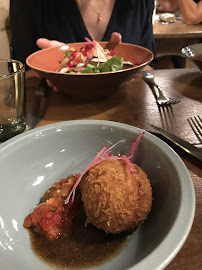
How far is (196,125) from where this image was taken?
110 cm

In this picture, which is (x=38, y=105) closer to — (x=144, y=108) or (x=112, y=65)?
(x=112, y=65)

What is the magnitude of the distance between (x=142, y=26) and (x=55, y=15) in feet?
2.64

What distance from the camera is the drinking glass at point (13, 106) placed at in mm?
1029

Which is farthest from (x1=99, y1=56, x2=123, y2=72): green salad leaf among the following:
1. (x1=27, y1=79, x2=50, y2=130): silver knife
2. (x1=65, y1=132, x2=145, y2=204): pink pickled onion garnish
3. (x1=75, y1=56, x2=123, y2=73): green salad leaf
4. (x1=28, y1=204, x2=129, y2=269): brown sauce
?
(x1=28, y1=204, x2=129, y2=269): brown sauce

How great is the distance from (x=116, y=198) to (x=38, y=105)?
781mm

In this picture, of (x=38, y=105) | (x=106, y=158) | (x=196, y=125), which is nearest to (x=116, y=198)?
(x=106, y=158)

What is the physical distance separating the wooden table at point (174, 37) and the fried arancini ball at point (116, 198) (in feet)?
10.2

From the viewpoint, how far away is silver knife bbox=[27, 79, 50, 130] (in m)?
1.15

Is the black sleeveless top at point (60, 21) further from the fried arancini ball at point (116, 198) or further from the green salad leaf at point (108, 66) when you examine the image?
the fried arancini ball at point (116, 198)

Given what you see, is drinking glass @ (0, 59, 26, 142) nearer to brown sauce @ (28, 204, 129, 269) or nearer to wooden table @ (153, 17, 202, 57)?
brown sauce @ (28, 204, 129, 269)

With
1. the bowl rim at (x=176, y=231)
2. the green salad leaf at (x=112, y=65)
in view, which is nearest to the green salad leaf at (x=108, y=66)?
the green salad leaf at (x=112, y=65)

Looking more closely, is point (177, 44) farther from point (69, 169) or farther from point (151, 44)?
point (69, 169)

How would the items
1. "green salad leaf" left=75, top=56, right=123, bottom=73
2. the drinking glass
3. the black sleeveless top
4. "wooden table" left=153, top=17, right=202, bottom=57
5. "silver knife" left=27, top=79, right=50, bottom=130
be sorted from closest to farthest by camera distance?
the drinking glass
"silver knife" left=27, top=79, right=50, bottom=130
"green salad leaf" left=75, top=56, right=123, bottom=73
the black sleeveless top
"wooden table" left=153, top=17, right=202, bottom=57

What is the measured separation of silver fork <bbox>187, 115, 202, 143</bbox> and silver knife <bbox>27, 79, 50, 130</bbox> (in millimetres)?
686
